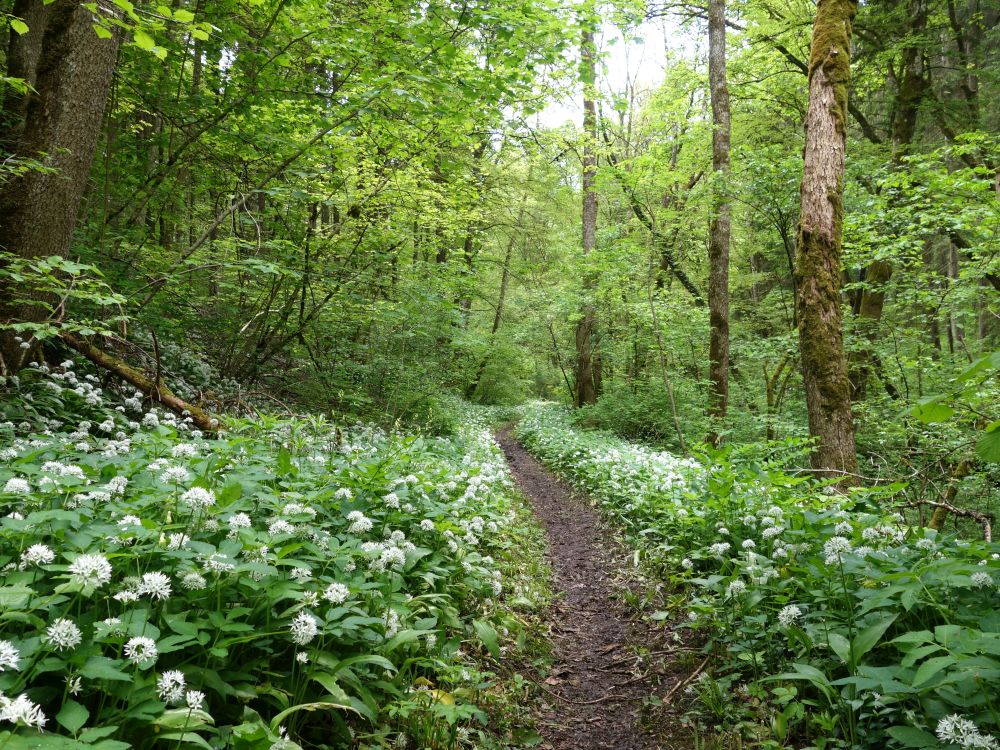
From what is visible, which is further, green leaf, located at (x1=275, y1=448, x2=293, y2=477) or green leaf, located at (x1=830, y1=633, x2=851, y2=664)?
green leaf, located at (x1=275, y1=448, x2=293, y2=477)

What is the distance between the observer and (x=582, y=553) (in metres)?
7.06

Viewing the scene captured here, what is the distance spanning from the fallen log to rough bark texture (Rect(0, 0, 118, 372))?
19.0 inches

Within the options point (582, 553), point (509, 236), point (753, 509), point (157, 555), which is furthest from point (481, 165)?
point (157, 555)

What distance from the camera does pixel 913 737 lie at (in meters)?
2.11

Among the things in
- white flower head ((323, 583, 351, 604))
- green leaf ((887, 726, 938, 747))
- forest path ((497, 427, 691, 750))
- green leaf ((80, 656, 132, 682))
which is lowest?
forest path ((497, 427, 691, 750))

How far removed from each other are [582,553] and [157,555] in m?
5.64

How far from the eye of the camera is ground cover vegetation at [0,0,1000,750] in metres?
2.34

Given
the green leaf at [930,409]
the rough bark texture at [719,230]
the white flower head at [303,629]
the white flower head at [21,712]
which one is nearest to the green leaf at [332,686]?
the white flower head at [303,629]

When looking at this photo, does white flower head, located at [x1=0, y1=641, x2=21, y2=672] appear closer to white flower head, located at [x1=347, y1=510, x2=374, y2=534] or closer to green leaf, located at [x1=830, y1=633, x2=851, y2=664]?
white flower head, located at [x1=347, y1=510, x2=374, y2=534]

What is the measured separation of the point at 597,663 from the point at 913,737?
2612 millimetres

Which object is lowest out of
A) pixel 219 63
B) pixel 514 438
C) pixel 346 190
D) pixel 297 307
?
pixel 514 438

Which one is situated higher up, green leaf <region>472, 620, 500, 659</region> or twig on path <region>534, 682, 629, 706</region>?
green leaf <region>472, 620, 500, 659</region>

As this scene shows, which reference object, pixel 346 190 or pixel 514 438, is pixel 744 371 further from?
pixel 346 190

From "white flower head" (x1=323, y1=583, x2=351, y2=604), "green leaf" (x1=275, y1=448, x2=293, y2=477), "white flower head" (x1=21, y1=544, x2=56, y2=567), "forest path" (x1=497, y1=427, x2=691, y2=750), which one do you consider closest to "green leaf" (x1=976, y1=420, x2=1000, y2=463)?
"forest path" (x1=497, y1=427, x2=691, y2=750)
